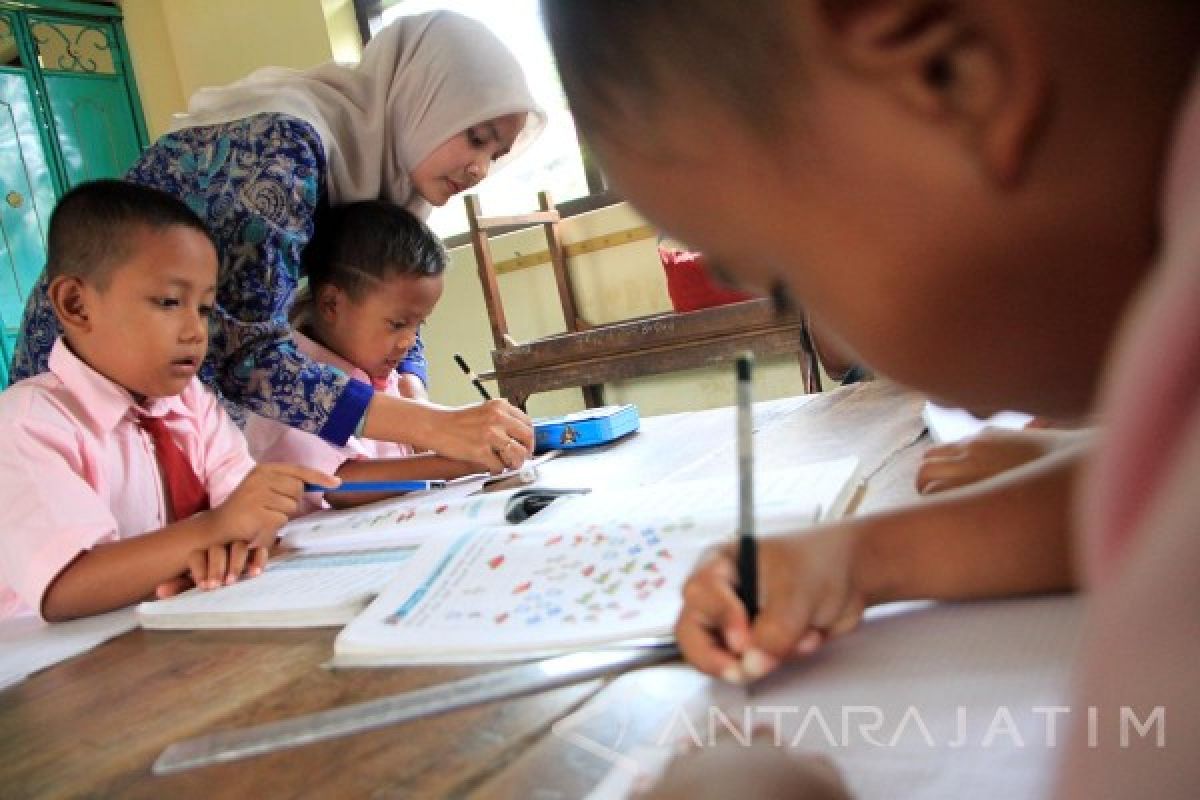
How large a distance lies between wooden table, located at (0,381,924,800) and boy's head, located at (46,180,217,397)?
423 mm

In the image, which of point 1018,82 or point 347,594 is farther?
point 347,594

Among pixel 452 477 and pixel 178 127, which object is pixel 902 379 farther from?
pixel 178 127

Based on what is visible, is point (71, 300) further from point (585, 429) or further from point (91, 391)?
point (585, 429)

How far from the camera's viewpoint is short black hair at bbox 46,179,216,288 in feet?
3.44

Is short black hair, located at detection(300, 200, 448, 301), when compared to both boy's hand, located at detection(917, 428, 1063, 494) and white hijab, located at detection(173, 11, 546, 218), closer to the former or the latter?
white hijab, located at detection(173, 11, 546, 218)

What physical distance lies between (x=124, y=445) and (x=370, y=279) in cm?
50

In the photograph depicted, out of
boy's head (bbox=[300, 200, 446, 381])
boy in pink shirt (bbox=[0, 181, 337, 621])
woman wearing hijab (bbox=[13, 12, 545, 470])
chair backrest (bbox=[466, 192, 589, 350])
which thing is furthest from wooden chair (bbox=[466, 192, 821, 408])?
boy in pink shirt (bbox=[0, 181, 337, 621])

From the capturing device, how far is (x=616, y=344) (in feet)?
8.30

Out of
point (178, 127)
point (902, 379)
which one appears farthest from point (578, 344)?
point (902, 379)

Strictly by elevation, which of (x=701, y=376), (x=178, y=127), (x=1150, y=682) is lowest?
(x=701, y=376)

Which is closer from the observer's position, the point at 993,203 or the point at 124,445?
the point at 993,203

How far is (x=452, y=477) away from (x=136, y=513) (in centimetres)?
42

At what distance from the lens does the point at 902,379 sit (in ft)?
1.08

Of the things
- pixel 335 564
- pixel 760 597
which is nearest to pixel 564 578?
pixel 760 597
